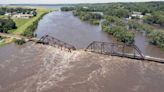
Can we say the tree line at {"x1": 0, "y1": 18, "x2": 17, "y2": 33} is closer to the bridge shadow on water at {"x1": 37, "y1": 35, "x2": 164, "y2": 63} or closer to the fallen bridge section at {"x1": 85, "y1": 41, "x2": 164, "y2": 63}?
the bridge shadow on water at {"x1": 37, "y1": 35, "x2": 164, "y2": 63}

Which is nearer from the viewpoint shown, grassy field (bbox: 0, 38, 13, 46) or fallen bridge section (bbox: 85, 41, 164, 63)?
fallen bridge section (bbox: 85, 41, 164, 63)

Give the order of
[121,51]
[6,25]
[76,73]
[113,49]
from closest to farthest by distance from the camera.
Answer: [76,73] → [121,51] → [113,49] → [6,25]

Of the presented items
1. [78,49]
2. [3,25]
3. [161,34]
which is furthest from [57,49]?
[3,25]

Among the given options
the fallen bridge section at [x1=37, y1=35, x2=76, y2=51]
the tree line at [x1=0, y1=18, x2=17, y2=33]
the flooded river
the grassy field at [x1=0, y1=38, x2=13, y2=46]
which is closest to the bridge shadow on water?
the fallen bridge section at [x1=37, y1=35, x2=76, y2=51]

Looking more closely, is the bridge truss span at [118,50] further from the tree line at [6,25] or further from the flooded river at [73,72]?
the tree line at [6,25]

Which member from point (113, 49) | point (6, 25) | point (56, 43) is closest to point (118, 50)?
point (113, 49)

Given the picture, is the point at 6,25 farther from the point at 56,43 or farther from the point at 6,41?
the point at 56,43

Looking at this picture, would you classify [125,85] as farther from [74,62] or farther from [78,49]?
[78,49]

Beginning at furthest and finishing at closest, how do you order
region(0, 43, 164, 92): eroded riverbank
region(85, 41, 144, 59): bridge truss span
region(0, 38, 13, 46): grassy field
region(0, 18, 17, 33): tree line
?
region(0, 18, 17, 33): tree line, region(0, 38, 13, 46): grassy field, region(85, 41, 144, 59): bridge truss span, region(0, 43, 164, 92): eroded riverbank
